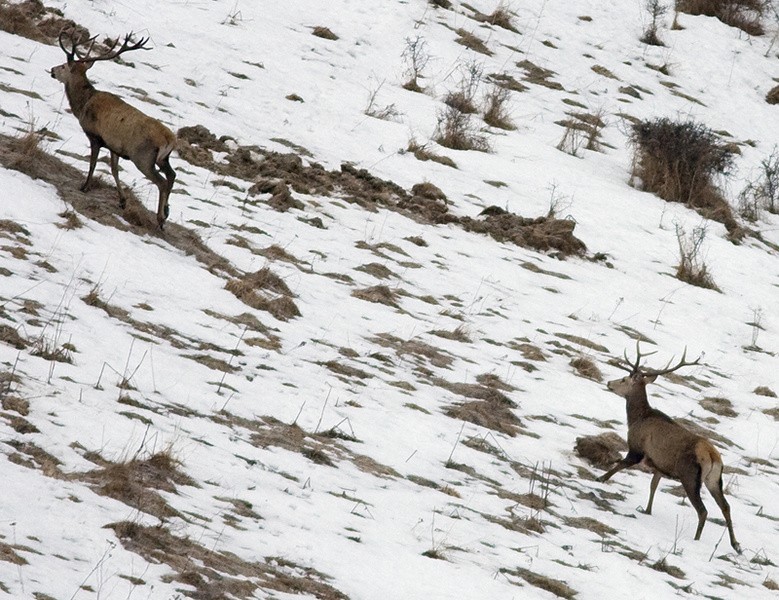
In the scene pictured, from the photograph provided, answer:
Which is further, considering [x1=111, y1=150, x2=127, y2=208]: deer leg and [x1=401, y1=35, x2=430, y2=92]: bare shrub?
[x1=401, y1=35, x2=430, y2=92]: bare shrub

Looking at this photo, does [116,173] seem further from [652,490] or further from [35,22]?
[35,22]

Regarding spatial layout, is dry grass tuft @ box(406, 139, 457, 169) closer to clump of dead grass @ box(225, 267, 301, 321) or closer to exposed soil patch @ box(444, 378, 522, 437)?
clump of dead grass @ box(225, 267, 301, 321)

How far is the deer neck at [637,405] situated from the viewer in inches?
330

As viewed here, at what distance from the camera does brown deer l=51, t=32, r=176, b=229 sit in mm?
9242

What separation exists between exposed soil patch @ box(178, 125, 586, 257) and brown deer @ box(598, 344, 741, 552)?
Answer: 5193 mm

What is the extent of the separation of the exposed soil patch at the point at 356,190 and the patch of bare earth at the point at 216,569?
7.34 m

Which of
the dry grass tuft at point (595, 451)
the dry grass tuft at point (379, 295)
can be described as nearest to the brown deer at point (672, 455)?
the dry grass tuft at point (595, 451)

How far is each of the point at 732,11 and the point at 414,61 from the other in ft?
32.9

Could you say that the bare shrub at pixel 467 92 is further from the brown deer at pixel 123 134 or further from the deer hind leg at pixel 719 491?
the deer hind leg at pixel 719 491

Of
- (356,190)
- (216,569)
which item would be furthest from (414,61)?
(216,569)

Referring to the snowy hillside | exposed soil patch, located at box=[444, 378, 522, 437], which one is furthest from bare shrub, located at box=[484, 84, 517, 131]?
exposed soil patch, located at box=[444, 378, 522, 437]

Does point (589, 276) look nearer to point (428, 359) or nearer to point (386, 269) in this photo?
point (386, 269)

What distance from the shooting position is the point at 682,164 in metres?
16.5

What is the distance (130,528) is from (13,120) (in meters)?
7.26
